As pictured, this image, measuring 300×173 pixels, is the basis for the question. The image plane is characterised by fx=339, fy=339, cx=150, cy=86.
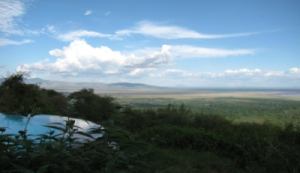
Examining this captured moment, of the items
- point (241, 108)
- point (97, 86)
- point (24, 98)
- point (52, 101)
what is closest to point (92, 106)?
point (52, 101)

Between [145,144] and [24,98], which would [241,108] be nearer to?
[24,98]

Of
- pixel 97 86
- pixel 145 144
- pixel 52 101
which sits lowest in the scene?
pixel 145 144

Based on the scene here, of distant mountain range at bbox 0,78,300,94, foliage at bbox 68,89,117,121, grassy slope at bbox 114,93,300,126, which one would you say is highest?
distant mountain range at bbox 0,78,300,94

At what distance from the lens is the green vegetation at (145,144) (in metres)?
2.39

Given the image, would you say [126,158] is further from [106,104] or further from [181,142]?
[106,104]

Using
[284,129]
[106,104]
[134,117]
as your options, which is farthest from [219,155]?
[106,104]

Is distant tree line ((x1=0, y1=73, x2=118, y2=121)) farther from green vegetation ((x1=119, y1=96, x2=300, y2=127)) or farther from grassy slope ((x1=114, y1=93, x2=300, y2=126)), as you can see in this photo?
grassy slope ((x1=114, y1=93, x2=300, y2=126))

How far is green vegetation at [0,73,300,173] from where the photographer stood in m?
2.39

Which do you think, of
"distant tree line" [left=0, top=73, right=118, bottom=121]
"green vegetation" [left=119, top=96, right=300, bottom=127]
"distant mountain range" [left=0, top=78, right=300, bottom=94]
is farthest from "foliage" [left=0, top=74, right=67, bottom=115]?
"green vegetation" [left=119, top=96, right=300, bottom=127]

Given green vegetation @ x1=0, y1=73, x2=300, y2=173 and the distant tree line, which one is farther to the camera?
the distant tree line

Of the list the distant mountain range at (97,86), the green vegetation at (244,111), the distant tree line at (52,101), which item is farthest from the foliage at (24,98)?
the green vegetation at (244,111)

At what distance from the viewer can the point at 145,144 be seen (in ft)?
9.50

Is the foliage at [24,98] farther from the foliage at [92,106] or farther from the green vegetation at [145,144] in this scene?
the foliage at [92,106]

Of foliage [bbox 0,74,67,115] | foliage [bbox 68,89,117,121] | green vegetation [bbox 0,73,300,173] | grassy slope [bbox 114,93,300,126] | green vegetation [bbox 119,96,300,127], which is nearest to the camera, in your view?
green vegetation [bbox 0,73,300,173]
